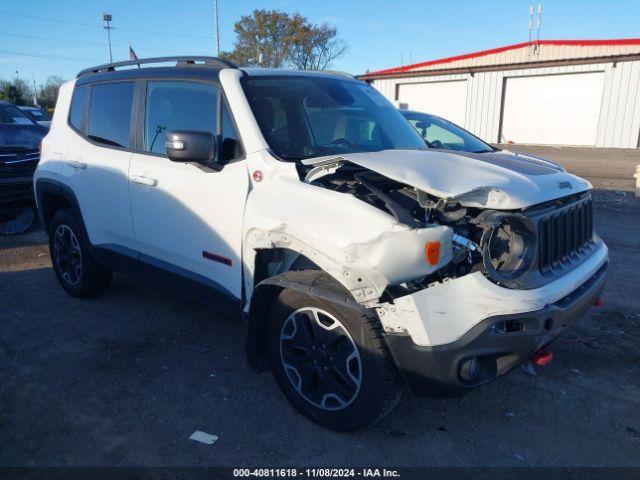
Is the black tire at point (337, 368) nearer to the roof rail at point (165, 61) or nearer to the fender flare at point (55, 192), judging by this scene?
the roof rail at point (165, 61)

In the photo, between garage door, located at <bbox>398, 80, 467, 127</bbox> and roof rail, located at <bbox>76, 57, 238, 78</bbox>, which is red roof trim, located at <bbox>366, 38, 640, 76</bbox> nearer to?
garage door, located at <bbox>398, 80, 467, 127</bbox>

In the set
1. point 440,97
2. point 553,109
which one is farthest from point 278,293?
point 440,97

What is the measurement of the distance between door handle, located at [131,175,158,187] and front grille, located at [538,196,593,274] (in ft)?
8.55

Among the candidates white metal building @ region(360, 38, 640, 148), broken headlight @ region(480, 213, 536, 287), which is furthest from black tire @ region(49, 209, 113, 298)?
white metal building @ region(360, 38, 640, 148)

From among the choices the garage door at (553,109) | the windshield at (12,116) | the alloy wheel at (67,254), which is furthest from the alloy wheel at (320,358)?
the garage door at (553,109)

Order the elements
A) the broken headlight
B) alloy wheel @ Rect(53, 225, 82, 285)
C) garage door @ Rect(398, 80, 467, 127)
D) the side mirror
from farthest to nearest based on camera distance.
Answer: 1. garage door @ Rect(398, 80, 467, 127)
2. alloy wheel @ Rect(53, 225, 82, 285)
3. the side mirror
4. the broken headlight

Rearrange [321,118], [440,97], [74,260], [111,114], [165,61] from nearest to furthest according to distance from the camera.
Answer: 1. [321,118]
2. [165,61]
3. [111,114]
4. [74,260]
5. [440,97]

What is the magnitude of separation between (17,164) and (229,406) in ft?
21.5

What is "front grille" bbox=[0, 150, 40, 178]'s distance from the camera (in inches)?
305

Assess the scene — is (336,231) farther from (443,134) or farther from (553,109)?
(553,109)

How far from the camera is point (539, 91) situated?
23.9 m

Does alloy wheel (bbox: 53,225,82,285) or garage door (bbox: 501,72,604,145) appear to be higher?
garage door (bbox: 501,72,604,145)

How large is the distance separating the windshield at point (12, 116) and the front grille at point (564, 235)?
9.33m

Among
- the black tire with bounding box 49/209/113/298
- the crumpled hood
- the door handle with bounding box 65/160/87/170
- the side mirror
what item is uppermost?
the side mirror
